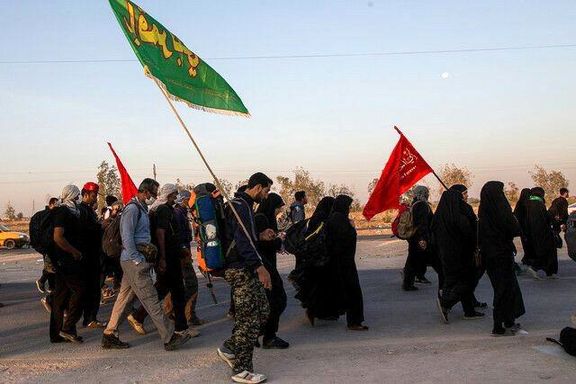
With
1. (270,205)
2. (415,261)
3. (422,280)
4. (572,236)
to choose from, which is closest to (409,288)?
(415,261)

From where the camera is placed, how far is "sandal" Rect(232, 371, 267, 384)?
16.8 ft

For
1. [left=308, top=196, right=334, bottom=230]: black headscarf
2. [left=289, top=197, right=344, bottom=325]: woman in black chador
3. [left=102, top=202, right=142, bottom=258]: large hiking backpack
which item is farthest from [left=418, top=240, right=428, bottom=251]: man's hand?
[left=102, top=202, right=142, bottom=258]: large hiking backpack

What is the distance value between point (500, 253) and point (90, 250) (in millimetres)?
4808

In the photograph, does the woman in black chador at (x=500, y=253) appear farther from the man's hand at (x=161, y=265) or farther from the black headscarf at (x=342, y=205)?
the man's hand at (x=161, y=265)

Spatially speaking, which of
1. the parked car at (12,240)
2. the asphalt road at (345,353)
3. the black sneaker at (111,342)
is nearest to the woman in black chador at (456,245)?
the asphalt road at (345,353)

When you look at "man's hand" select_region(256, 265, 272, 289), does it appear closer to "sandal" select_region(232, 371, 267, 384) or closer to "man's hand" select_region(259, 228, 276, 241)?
"man's hand" select_region(259, 228, 276, 241)

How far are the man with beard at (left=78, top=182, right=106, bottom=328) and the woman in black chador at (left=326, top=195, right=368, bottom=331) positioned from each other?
292cm

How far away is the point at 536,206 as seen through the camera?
1120cm

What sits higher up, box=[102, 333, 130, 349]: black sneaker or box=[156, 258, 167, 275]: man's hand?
box=[156, 258, 167, 275]: man's hand

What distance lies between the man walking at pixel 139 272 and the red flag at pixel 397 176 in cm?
451

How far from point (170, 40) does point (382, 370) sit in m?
3.98

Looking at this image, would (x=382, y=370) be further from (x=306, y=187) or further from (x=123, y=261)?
(x=306, y=187)

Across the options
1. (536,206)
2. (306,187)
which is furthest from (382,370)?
(306,187)

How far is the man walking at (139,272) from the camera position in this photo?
6.38 metres
